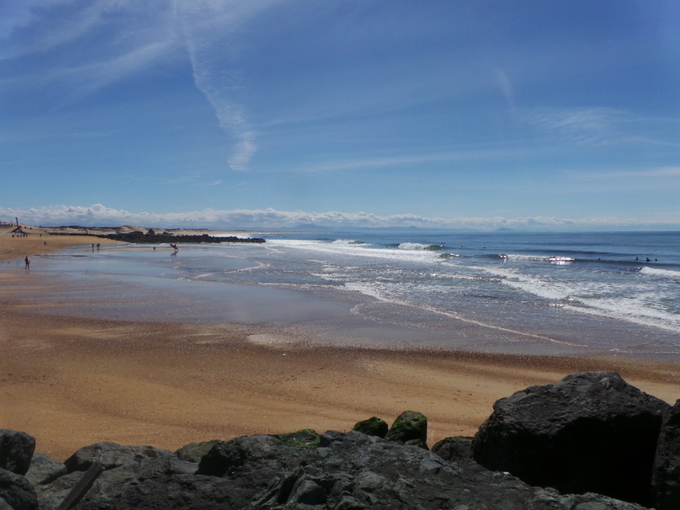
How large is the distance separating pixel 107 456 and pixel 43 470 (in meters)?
0.67

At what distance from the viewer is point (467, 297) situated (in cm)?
2034

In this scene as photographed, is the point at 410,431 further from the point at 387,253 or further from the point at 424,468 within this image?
the point at 387,253

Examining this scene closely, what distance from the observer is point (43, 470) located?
16.1 feet

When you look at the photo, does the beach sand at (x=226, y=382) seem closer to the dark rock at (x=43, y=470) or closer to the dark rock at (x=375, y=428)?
the dark rock at (x=43, y=470)

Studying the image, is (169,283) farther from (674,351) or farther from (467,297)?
(674,351)

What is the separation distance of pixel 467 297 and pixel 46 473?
1784 cm

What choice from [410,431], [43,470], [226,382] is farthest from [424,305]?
[43,470]

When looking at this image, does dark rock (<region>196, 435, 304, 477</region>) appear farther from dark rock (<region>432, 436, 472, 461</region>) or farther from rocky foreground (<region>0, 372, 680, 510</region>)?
dark rock (<region>432, 436, 472, 461</region>)

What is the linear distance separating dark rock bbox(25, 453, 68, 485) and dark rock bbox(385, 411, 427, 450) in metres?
3.74

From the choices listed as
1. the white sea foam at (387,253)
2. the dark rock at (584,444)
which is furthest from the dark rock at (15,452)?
the white sea foam at (387,253)

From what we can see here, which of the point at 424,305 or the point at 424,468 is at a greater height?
the point at 424,468

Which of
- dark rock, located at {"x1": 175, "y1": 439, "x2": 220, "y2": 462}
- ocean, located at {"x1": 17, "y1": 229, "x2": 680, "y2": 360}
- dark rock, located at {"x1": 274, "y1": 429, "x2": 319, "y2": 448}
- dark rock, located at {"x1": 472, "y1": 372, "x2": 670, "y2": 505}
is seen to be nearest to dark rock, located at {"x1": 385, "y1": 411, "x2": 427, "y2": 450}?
dark rock, located at {"x1": 274, "y1": 429, "x2": 319, "y2": 448}

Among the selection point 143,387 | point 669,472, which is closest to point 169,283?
point 143,387

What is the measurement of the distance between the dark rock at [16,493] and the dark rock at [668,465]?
5296 mm
